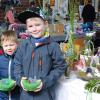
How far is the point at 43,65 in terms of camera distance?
2.10 m

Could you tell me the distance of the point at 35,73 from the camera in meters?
2.12

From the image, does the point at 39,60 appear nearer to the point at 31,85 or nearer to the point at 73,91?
the point at 31,85

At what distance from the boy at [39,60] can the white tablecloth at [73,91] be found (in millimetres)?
87

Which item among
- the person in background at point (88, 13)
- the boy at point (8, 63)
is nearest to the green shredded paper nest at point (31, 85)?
the boy at point (8, 63)

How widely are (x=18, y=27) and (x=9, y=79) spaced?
285 centimetres

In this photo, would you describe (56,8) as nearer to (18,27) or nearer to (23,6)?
(23,6)

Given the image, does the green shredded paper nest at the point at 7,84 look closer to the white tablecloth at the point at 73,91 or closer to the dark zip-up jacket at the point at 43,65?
the dark zip-up jacket at the point at 43,65

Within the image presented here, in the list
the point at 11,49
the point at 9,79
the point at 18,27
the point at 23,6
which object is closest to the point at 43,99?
the point at 9,79

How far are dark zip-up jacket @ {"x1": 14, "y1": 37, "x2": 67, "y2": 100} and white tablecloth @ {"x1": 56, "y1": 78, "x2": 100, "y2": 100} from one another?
0.09 metres

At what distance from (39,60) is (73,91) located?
290mm

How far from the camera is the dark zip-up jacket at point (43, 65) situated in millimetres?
2098

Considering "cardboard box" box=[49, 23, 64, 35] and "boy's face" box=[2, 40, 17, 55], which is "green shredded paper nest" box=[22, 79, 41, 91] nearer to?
"boy's face" box=[2, 40, 17, 55]

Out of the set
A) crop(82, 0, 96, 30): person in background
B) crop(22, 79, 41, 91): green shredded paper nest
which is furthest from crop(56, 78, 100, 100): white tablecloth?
crop(82, 0, 96, 30): person in background

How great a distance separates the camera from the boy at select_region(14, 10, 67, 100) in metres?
2.10
